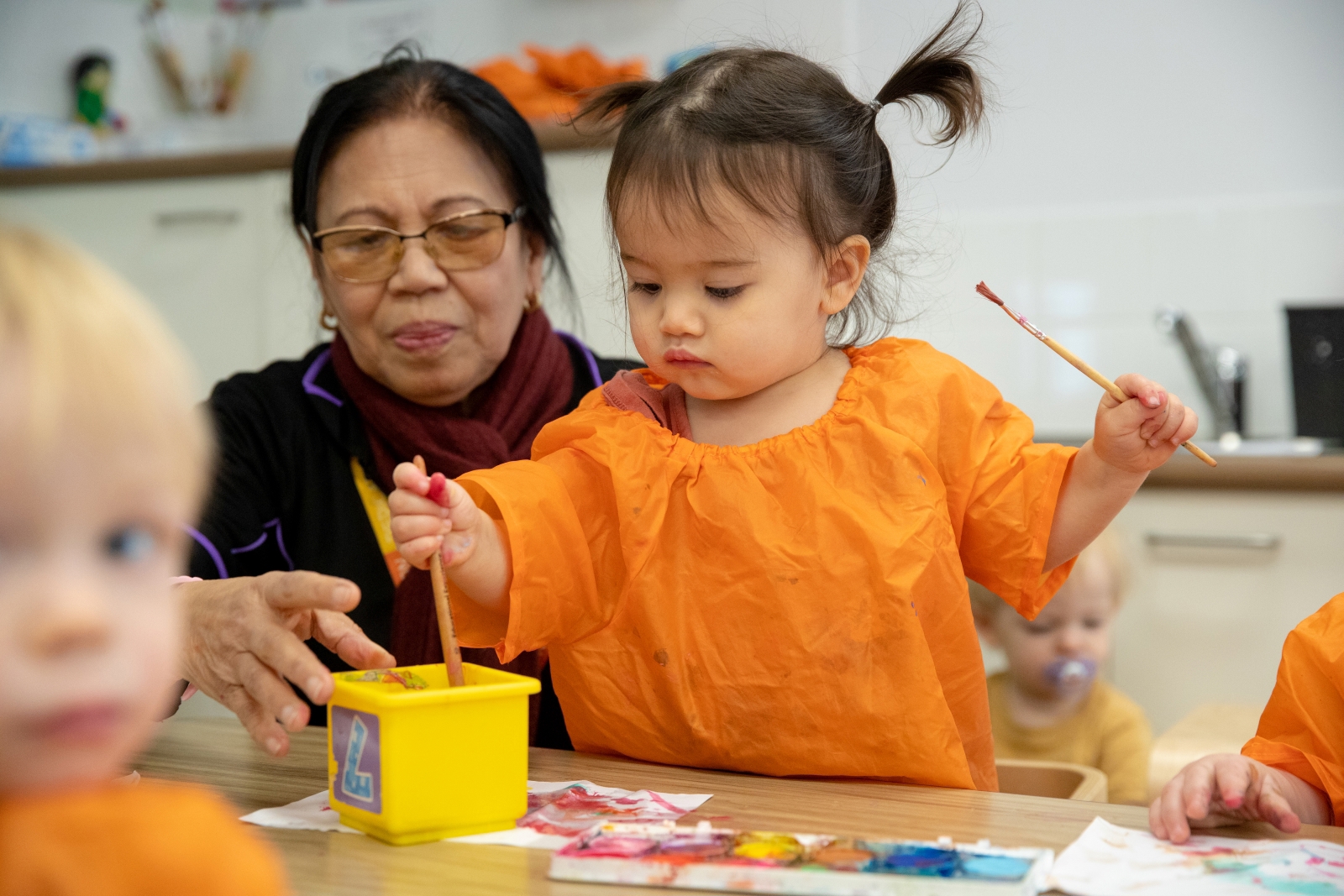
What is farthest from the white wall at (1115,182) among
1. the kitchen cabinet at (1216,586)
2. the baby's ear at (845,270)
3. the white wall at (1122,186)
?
the baby's ear at (845,270)

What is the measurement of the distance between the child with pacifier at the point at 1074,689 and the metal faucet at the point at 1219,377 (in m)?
0.47

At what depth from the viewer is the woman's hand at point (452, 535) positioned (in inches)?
32.7

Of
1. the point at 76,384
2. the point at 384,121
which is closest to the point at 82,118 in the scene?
Answer: the point at 384,121

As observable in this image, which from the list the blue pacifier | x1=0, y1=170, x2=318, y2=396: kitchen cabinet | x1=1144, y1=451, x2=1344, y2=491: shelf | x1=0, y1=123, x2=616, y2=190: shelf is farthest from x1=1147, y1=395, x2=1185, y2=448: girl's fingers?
x1=0, y1=170, x2=318, y2=396: kitchen cabinet

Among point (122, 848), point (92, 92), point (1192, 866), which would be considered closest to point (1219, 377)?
point (1192, 866)

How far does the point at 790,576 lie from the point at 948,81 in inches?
18.0

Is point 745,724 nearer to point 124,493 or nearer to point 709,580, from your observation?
point 709,580

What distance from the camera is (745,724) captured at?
3.24 ft

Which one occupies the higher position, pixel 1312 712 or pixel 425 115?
pixel 425 115

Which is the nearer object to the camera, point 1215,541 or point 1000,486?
point 1000,486

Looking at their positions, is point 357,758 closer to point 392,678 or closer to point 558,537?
point 392,678

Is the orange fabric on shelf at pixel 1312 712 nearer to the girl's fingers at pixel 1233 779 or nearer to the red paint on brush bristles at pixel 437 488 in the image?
the girl's fingers at pixel 1233 779

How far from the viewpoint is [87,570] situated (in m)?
0.41

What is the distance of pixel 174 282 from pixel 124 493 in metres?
2.80
